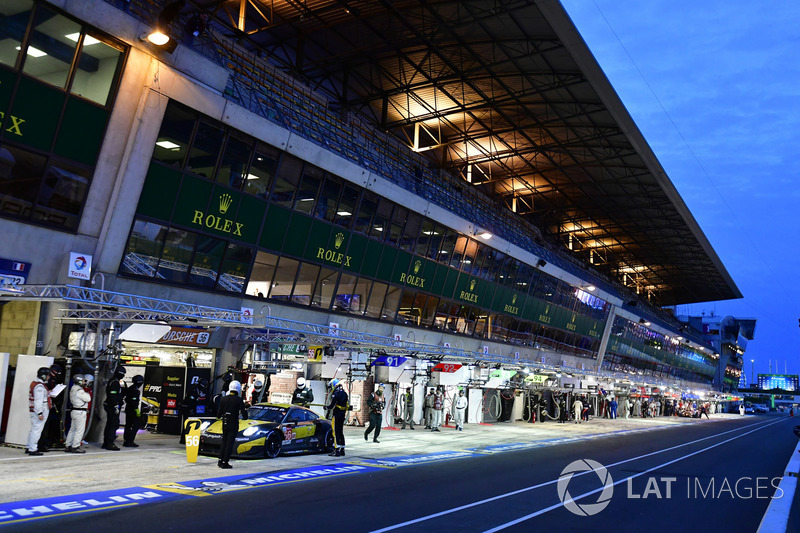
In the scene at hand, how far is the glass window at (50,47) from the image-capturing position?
602 inches

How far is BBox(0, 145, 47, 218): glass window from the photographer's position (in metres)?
15.3

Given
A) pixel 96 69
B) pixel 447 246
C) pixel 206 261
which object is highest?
pixel 96 69

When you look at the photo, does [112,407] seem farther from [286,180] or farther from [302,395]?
[286,180]

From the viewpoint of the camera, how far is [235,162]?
68.2 ft

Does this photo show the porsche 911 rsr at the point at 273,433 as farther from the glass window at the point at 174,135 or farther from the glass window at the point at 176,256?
the glass window at the point at 174,135

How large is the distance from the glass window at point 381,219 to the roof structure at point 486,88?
7.36 metres

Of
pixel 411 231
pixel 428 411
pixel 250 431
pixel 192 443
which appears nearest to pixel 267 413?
pixel 250 431

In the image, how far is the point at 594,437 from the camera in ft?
98.3

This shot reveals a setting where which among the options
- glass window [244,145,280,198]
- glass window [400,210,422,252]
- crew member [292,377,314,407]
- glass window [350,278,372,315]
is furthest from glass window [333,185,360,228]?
crew member [292,377,314,407]

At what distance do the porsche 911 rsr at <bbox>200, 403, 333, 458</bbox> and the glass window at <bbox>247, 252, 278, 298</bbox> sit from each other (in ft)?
21.5

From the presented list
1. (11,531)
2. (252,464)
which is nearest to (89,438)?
(252,464)

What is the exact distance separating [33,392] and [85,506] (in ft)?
19.7

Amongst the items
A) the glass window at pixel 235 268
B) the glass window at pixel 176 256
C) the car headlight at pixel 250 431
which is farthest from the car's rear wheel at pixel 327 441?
the glass window at pixel 176 256

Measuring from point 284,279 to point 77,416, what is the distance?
1016 centimetres
